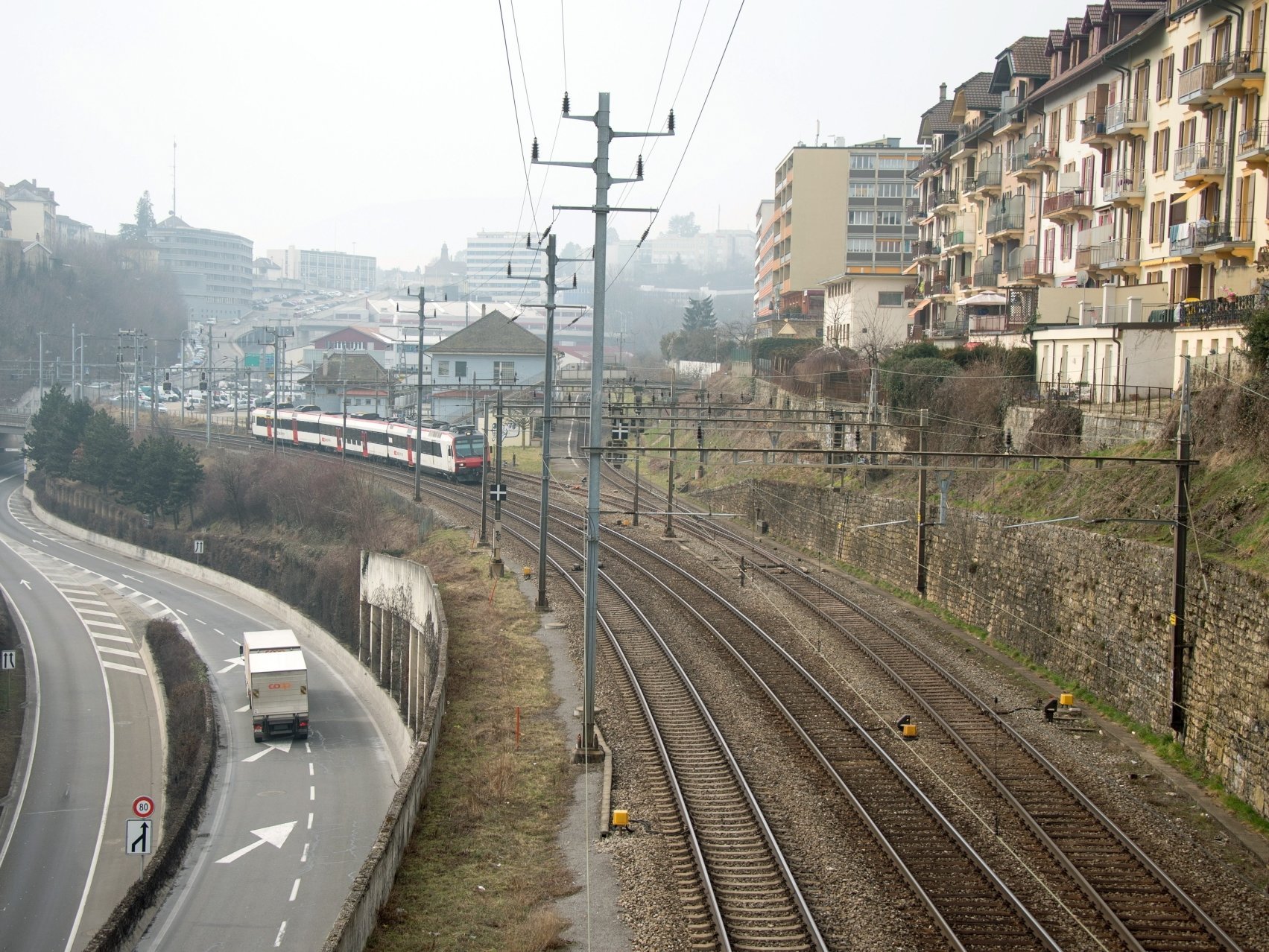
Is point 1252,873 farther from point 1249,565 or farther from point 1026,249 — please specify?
point 1026,249

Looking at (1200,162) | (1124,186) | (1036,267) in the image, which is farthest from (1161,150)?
(1036,267)

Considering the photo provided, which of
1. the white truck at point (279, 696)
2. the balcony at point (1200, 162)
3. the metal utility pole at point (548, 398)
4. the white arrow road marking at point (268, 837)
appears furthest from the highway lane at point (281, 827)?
the balcony at point (1200, 162)

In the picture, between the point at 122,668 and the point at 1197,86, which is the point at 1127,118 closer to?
the point at 1197,86

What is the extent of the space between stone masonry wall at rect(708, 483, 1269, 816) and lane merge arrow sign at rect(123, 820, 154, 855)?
1695 centimetres

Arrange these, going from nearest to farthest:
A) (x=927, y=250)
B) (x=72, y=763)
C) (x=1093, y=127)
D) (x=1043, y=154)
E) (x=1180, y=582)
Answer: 1. (x=1180, y=582)
2. (x=1093, y=127)
3. (x=72, y=763)
4. (x=1043, y=154)
5. (x=927, y=250)

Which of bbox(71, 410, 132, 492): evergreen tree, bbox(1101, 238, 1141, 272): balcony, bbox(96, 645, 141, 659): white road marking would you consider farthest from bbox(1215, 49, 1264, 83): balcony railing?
bbox(71, 410, 132, 492): evergreen tree

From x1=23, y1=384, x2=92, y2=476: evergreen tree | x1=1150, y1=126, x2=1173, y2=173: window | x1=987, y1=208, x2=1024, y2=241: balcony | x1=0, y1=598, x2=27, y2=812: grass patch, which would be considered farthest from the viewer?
x1=23, y1=384, x2=92, y2=476: evergreen tree

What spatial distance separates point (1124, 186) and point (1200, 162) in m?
4.56

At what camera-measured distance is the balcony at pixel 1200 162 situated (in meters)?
29.2

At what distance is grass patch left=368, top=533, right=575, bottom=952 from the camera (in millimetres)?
13203

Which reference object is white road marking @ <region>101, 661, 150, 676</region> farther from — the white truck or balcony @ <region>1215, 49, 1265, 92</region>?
balcony @ <region>1215, 49, 1265, 92</region>

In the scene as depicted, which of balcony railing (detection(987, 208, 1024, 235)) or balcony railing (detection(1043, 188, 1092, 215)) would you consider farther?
balcony railing (detection(987, 208, 1024, 235))

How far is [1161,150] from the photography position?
32719mm

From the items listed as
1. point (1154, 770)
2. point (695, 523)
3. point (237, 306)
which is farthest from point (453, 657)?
point (237, 306)
